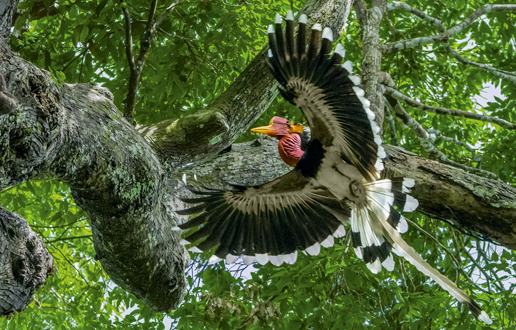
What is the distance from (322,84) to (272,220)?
900 mm

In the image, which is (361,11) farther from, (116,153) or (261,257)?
(116,153)

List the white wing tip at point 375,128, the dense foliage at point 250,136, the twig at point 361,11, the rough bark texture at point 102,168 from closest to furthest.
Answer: the rough bark texture at point 102,168 → the white wing tip at point 375,128 → the dense foliage at point 250,136 → the twig at point 361,11

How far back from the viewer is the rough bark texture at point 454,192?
7.42 ft

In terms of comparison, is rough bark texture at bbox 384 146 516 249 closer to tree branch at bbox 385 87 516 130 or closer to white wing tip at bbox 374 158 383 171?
white wing tip at bbox 374 158 383 171

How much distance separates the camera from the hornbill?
1.98 metres

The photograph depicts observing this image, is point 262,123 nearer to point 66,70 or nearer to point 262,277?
point 262,277

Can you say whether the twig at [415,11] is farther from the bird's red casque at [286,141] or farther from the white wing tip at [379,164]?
the white wing tip at [379,164]

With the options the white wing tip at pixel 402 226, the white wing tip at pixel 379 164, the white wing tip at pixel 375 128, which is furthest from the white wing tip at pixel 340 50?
the white wing tip at pixel 402 226

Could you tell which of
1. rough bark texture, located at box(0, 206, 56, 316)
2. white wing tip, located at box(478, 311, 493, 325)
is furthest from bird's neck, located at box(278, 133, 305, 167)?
rough bark texture, located at box(0, 206, 56, 316)

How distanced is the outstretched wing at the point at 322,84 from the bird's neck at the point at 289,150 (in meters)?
0.34

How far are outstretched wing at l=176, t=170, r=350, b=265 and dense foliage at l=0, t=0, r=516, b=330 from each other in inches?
11.7

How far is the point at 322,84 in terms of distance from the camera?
1919 millimetres

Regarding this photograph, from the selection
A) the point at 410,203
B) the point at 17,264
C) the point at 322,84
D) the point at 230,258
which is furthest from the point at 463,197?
the point at 17,264

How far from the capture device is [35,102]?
1.41m
